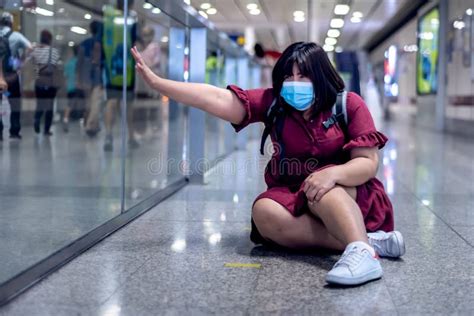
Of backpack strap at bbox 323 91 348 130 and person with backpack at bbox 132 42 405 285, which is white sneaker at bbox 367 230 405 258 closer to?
person with backpack at bbox 132 42 405 285

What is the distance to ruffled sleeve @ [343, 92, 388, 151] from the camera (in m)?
3.03

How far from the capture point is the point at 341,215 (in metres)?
2.87

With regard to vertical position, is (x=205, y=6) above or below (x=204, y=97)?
above

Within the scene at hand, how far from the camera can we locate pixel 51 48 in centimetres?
482

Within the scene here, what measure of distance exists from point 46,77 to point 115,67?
6.41ft

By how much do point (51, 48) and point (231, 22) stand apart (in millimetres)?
2993

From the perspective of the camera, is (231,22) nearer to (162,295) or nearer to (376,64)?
(162,295)

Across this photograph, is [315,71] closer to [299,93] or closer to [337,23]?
[299,93]

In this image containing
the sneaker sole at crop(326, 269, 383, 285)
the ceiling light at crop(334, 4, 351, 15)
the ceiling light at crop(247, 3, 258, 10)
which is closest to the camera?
the sneaker sole at crop(326, 269, 383, 285)

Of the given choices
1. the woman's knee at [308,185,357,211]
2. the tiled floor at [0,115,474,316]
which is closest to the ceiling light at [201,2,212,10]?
the tiled floor at [0,115,474,316]

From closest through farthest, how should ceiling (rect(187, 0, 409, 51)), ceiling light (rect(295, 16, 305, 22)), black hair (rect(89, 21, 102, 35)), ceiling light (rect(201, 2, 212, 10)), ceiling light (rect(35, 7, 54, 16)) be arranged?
ceiling light (rect(35, 7, 54, 16))
ceiling light (rect(201, 2, 212, 10))
ceiling (rect(187, 0, 409, 51))
black hair (rect(89, 21, 102, 35))
ceiling light (rect(295, 16, 305, 22))

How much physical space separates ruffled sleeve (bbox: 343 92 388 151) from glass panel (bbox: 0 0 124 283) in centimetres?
141

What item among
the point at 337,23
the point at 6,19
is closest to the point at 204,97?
the point at 6,19

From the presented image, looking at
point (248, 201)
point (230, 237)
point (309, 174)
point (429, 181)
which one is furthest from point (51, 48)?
point (429, 181)
